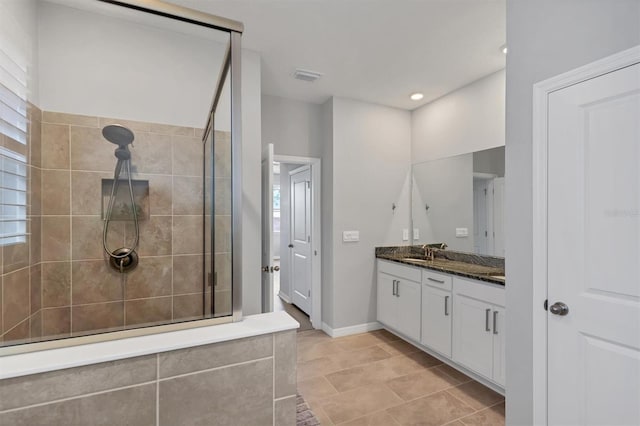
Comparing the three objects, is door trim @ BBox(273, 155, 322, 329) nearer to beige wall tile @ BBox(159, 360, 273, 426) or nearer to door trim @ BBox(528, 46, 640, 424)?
door trim @ BBox(528, 46, 640, 424)

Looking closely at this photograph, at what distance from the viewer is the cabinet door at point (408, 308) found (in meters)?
2.91

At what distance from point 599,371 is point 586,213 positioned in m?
0.70

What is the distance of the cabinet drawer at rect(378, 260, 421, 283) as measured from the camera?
2.94 m

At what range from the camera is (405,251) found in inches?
144

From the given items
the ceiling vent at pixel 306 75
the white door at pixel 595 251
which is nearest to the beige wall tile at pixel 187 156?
the ceiling vent at pixel 306 75

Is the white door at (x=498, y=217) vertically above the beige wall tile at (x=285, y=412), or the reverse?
the white door at (x=498, y=217)

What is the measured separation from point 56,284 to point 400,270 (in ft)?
9.16

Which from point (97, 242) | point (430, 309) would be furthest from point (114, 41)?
point (430, 309)

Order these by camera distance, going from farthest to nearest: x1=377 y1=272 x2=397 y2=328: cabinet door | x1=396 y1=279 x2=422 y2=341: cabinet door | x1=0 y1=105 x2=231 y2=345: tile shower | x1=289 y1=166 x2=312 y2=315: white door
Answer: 1. x1=289 y1=166 x2=312 y2=315: white door
2. x1=377 y1=272 x2=397 y2=328: cabinet door
3. x1=396 y1=279 x2=422 y2=341: cabinet door
4. x1=0 y1=105 x2=231 y2=345: tile shower

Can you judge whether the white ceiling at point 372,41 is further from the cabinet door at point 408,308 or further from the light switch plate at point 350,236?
the cabinet door at point 408,308

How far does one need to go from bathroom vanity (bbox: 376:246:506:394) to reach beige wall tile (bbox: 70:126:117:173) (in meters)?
2.68

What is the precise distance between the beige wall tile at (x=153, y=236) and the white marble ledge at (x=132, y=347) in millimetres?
1059

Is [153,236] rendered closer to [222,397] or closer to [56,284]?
[56,284]

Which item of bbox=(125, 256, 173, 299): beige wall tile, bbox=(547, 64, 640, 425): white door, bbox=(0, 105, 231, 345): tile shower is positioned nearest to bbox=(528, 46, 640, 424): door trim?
bbox=(547, 64, 640, 425): white door
